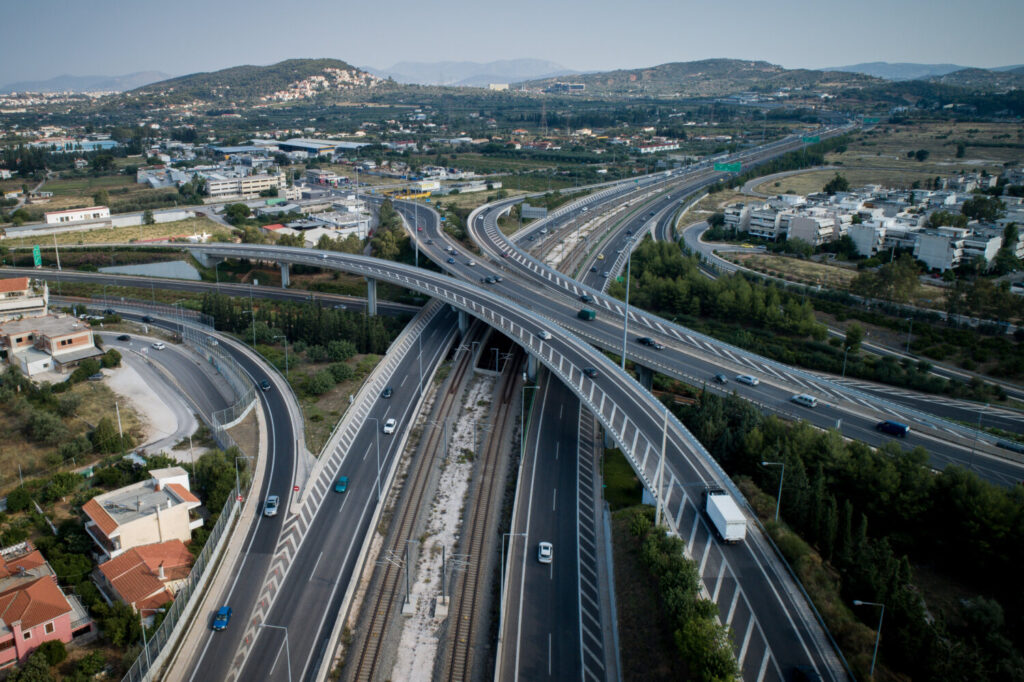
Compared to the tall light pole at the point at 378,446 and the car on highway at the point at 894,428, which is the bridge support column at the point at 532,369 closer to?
the tall light pole at the point at 378,446

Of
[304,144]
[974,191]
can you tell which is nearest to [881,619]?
[974,191]

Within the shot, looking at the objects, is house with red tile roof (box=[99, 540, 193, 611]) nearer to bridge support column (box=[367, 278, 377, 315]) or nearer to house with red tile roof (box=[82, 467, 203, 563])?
house with red tile roof (box=[82, 467, 203, 563])

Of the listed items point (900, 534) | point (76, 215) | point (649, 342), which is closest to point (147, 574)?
point (900, 534)

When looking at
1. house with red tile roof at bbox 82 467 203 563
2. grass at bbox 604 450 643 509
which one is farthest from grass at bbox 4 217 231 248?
grass at bbox 604 450 643 509

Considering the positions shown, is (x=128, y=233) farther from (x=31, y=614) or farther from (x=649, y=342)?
(x=31, y=614)

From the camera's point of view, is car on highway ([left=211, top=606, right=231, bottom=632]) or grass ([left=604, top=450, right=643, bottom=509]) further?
Result: grass ([left=604, top=450, right=643, bottom=509])

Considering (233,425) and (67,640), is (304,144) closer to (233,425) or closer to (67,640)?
(233,425)
